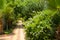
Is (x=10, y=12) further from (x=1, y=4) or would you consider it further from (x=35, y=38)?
(x=35, y=38)

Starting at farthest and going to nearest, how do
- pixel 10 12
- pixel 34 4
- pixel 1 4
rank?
pixel 10 12, pixel 34 4, pixel 1 4

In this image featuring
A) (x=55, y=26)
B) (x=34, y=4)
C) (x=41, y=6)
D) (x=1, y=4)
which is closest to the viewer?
(x=55, y=26)

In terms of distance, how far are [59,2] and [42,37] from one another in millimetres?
2841

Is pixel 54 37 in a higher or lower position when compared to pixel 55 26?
lower

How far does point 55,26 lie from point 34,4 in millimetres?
11859

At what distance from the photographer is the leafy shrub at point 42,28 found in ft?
42.6

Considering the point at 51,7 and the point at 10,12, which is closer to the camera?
the point at 51,7

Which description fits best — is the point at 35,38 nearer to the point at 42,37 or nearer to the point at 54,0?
the point at 42,37

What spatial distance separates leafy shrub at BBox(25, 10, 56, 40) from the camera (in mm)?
12992

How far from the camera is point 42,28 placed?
1298cm

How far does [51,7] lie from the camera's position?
12.5m

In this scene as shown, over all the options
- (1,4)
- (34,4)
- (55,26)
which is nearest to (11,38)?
(34,4)

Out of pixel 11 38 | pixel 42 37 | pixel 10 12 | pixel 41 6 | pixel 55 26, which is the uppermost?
pixel 10 12

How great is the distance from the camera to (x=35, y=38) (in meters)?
13.2
